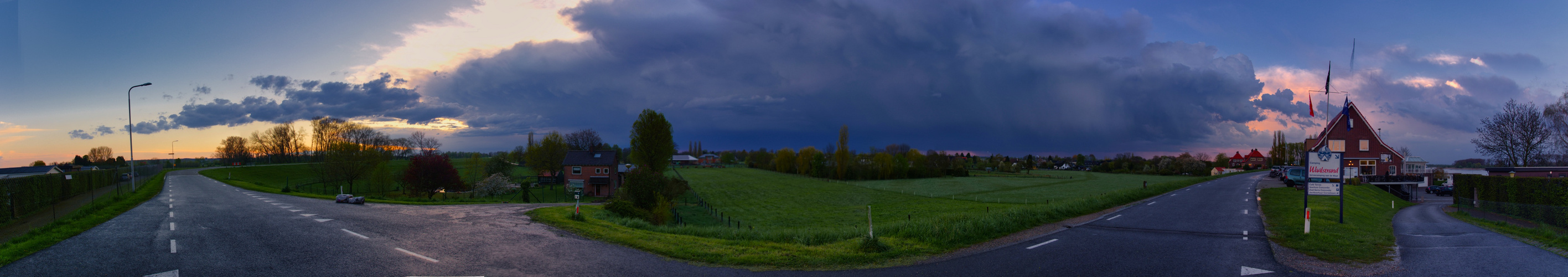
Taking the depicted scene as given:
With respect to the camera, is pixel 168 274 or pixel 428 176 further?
pixel 428 176

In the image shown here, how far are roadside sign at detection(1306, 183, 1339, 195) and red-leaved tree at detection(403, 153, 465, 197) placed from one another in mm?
57584

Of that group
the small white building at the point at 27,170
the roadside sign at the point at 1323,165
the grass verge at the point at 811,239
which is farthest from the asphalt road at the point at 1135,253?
the small white building at the point at 27,170

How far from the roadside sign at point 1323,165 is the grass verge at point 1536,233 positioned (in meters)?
3.78

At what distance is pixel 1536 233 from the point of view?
14.9m

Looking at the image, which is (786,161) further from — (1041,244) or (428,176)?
(1041,244)

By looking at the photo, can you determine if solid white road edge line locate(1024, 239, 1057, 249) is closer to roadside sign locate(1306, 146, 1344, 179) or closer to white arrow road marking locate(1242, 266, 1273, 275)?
white arrow road marking locate(1242, 266, 1273, 275)

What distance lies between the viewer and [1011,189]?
7294cm

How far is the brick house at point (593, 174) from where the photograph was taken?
6009 cm

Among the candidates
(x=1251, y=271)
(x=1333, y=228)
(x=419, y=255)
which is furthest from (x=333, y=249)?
(x=1333, y=228)

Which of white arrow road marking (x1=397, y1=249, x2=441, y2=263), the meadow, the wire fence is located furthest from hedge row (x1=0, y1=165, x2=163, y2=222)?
the wire fence

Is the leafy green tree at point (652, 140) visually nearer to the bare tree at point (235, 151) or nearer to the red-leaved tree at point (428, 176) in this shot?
the red-leaved tree at point (428, 176)

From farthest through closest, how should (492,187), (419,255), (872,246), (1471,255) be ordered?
(492,187)
(872,246)
(419,255)
(1471,255)

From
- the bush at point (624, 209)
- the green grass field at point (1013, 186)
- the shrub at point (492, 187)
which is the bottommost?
the green grass field at point (1013, 186)

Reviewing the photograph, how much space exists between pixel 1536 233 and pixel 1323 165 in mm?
4669
